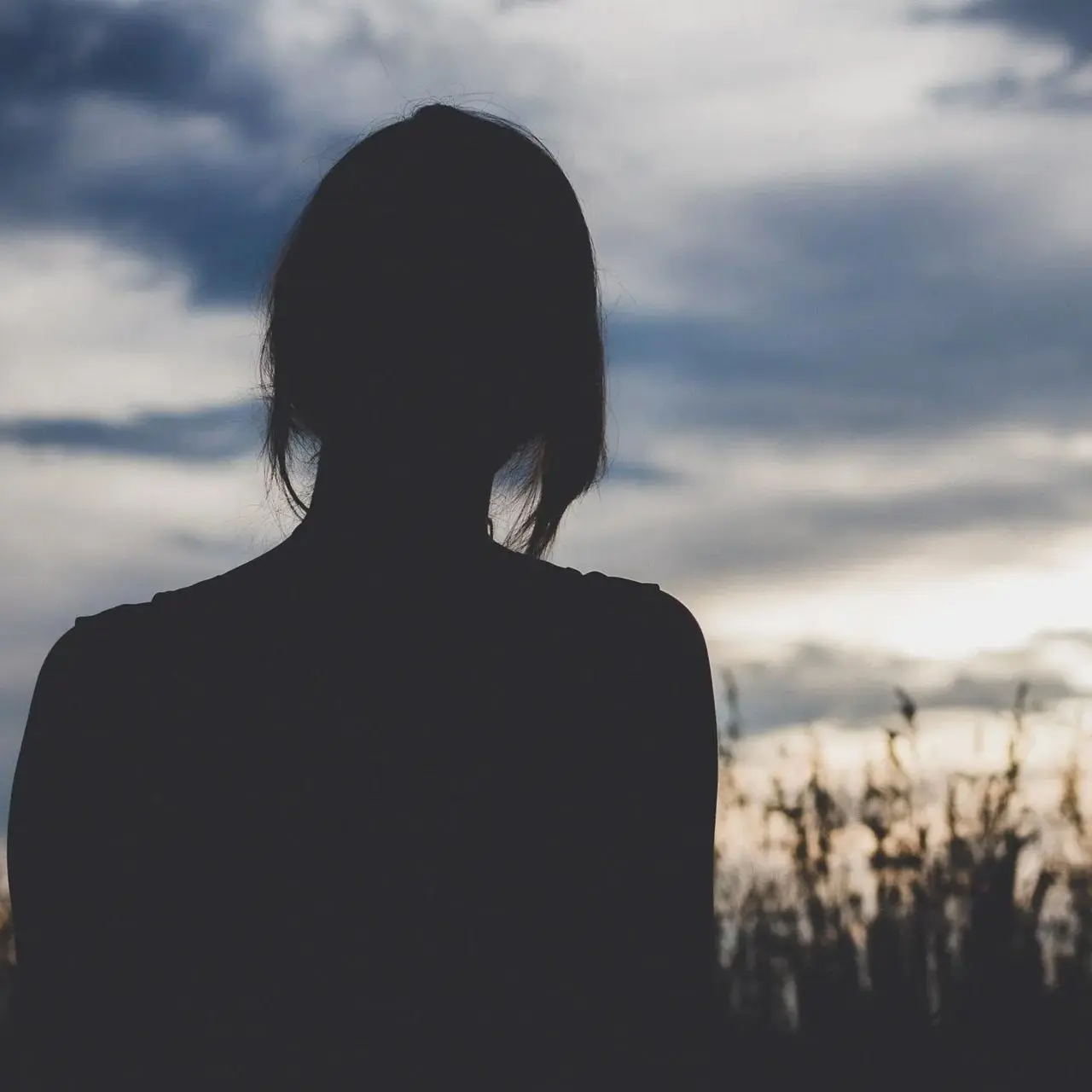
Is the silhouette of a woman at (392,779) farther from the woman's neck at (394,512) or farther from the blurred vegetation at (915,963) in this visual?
the blurred vegetation at (915,963)

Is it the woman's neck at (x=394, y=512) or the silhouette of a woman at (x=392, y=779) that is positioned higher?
the woman's neck at (x=394, y=512)

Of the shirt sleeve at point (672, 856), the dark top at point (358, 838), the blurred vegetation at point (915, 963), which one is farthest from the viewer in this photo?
the blurred vegetation at point (915, 963)

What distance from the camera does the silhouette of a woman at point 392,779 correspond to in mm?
1636

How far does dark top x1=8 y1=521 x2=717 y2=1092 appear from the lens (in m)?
1.63

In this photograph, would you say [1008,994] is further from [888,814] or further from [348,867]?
[348,867]

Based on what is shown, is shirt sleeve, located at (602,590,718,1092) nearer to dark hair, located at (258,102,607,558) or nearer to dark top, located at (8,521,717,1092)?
dark top, located at (8,521,717,1092)

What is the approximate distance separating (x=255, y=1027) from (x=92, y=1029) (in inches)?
8.8

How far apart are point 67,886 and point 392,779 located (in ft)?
1.44

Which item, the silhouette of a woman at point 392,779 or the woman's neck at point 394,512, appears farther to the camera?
the woman's neck at point 394,512

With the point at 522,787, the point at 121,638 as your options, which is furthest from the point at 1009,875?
the point at 121,638

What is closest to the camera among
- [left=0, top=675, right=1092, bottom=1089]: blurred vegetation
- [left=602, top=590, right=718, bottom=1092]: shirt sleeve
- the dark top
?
the dark top

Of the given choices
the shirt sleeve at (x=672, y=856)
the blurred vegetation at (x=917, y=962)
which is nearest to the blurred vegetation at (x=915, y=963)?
the blurred vegetation at (x=917, y=962)

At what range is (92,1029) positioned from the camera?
5.57 feet

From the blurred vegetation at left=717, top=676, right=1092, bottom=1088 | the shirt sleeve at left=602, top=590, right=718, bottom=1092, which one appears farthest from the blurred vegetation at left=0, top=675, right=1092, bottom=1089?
the shirt sleeve at left=602, top=590, right=718, bottom=1092
